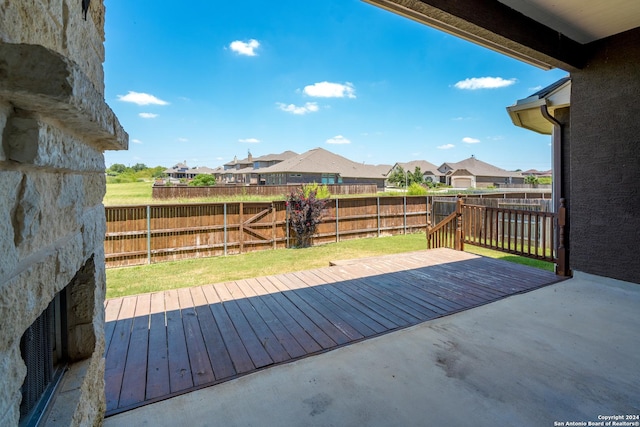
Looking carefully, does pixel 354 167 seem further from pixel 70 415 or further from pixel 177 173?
pixel 177 173

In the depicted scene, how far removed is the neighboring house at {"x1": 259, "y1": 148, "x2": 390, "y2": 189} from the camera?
31.2 m

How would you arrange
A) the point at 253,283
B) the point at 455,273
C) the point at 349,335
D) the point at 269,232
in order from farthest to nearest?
the point at 269,232 < the point at 455,273 < the point at 253,283 < the point at 349,335

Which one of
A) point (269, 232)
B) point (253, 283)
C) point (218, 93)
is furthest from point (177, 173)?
point (253, 283)

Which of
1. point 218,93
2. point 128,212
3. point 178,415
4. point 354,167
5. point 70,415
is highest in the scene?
point 218,93

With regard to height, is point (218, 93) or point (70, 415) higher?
point (218, 93)

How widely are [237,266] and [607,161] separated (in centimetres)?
676

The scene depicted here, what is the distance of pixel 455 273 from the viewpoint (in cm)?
479

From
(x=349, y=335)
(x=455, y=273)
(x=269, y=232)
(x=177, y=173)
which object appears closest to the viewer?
(x=349, y=335)

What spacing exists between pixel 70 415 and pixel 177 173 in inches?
2840

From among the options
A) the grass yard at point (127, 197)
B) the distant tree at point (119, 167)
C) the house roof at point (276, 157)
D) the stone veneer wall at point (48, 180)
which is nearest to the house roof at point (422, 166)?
the house roof at point (276, 157)

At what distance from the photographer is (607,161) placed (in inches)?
159

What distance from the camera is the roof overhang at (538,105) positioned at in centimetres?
473

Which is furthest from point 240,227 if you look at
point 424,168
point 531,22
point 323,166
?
point 424,168

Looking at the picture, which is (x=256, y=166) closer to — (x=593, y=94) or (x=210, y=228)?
(x=210, y=228)
